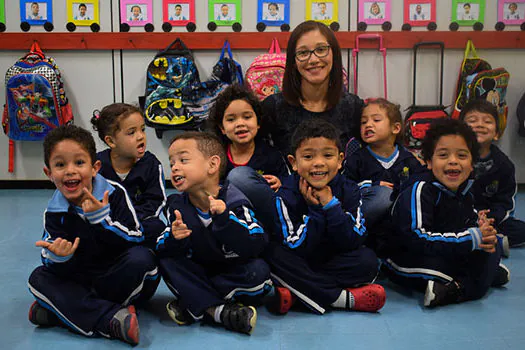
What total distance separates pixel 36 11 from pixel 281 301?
9.63 feet

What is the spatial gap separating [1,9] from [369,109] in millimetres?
2802

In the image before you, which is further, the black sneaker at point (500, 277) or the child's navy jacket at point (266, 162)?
the child's navy jacket at point (266, 162)

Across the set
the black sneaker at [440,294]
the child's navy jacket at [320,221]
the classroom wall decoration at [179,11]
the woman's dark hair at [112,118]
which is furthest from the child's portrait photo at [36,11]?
the black sneaker at [440,294]

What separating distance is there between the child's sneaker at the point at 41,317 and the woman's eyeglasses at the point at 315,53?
4.35ft

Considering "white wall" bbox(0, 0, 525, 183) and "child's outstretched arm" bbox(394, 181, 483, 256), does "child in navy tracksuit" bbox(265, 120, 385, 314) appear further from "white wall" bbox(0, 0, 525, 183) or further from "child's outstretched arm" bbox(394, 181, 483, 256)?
"white wall" bbox(0, 0, 525, 183)

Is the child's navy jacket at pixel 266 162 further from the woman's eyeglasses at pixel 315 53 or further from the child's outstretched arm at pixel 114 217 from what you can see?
the child's outstretched arm at pixel 114 217

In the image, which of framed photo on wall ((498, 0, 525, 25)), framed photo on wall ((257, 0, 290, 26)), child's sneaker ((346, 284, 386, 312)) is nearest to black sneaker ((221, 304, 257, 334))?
child's sneaker ((346, 284, 386, 312))

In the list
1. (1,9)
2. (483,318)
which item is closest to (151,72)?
(1,9)

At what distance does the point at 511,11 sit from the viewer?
12.1ft

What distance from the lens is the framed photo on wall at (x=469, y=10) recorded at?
369 centimetres

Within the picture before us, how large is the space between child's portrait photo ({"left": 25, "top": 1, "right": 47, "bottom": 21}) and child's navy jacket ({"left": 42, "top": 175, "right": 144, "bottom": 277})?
8.13ft

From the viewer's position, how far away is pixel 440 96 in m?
3.75

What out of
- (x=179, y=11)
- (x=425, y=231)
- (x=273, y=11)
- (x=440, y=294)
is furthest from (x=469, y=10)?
(x=440, y=294)

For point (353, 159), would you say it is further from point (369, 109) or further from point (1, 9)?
point (1, 9)
